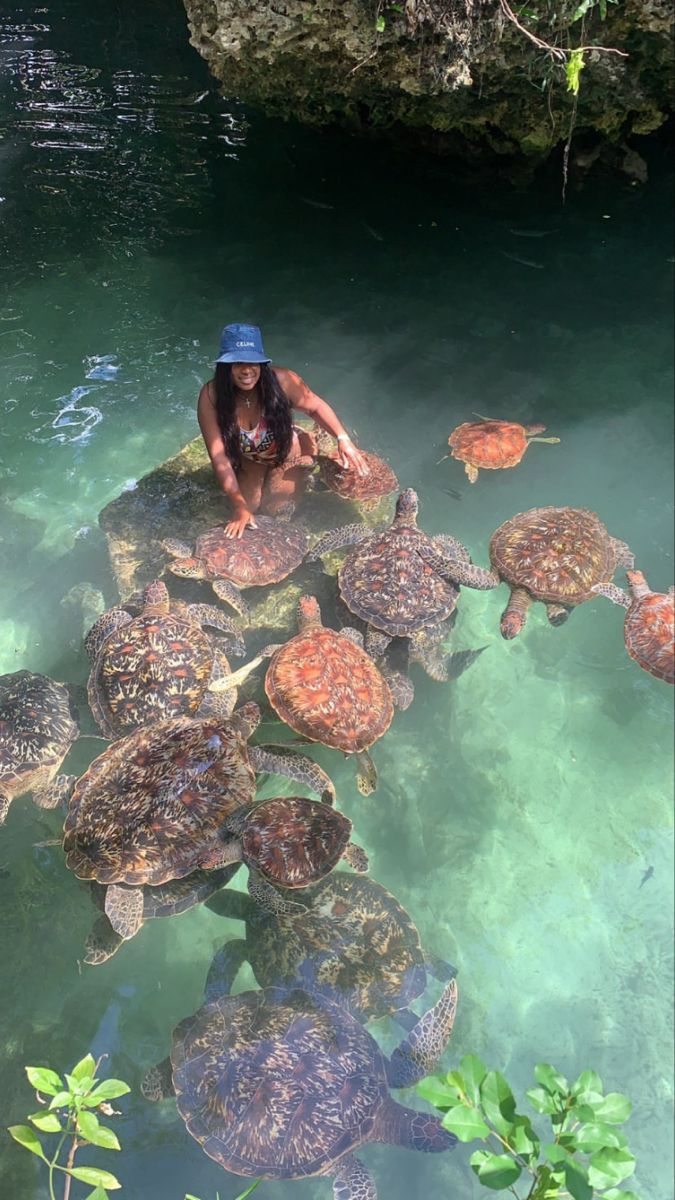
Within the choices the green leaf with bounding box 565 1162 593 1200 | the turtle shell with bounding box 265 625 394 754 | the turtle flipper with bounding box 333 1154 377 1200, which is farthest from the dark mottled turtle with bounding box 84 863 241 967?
the green leaf with bounding box 565 1162 593 1200

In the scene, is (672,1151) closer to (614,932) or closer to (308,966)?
(614,932)

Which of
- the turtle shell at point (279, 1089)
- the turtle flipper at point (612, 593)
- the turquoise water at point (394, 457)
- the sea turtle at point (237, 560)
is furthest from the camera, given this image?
the turtle flipper at point (612, 593)

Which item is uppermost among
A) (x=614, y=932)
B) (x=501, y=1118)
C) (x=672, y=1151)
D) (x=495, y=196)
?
(x=495, y=196)

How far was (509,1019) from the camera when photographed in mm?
3314

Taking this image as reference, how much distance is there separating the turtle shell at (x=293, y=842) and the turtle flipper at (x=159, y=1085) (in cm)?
86

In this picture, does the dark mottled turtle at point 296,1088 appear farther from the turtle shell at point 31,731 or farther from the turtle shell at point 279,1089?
the turtle shell at point 31,731

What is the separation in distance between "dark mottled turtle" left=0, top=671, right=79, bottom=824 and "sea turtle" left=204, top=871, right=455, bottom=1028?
1093 millimetres

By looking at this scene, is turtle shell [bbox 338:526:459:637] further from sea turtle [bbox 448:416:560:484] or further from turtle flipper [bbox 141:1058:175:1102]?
turtle flipper [bbox 141:1058:175:1102]

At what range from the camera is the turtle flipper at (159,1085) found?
9.45ft

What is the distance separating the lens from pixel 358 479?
4855mm

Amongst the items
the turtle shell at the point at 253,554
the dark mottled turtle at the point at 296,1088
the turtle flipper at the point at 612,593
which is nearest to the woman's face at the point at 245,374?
the turtle shell at the point at 253,554

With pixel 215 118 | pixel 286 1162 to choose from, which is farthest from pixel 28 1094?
pixel 215 118

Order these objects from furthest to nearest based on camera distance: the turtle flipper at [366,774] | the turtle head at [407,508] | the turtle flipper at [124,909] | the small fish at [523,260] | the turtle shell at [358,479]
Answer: the small fish at [523,260] < the turtle shell at [358,479] < the turtle head at [407,508] < the turtle flipper at [366,774] < the turtle flipper at [124,909]

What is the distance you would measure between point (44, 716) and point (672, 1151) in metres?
3.56
